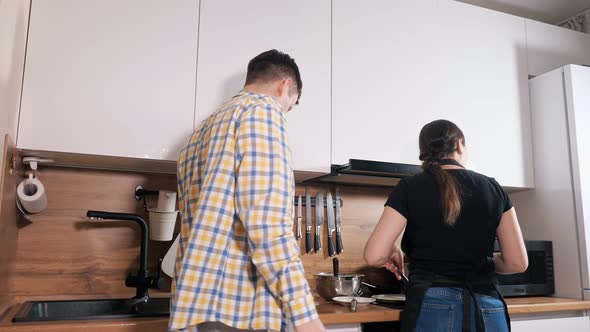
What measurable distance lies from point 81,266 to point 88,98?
65 centimetres

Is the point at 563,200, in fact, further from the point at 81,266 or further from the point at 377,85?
the point at 81,266

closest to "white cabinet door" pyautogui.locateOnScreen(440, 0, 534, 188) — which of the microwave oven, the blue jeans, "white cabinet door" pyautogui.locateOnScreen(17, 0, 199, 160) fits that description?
the microwave oven

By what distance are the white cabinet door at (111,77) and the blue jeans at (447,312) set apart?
968 mm

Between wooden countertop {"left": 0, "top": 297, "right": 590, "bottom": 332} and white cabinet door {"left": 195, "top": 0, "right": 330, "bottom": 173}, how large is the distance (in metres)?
0.55

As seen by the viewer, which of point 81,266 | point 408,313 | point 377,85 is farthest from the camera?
point 377,85

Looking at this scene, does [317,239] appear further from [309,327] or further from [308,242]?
[309,327]

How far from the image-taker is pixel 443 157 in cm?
147

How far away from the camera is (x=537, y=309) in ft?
6.31

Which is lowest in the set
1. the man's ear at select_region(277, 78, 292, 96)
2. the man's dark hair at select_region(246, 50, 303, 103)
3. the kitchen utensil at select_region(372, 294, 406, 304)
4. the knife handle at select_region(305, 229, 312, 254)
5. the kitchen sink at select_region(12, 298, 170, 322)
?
the kitchen sink at select_region(12, 298, 170, 322)

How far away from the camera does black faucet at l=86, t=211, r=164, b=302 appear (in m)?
1.75

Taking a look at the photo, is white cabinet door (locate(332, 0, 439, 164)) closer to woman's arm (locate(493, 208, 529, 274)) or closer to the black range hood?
the black range hood

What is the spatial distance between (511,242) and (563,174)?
1.00 m

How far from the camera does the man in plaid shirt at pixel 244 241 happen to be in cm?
102

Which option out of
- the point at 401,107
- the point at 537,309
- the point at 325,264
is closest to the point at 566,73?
the point at 401,107
